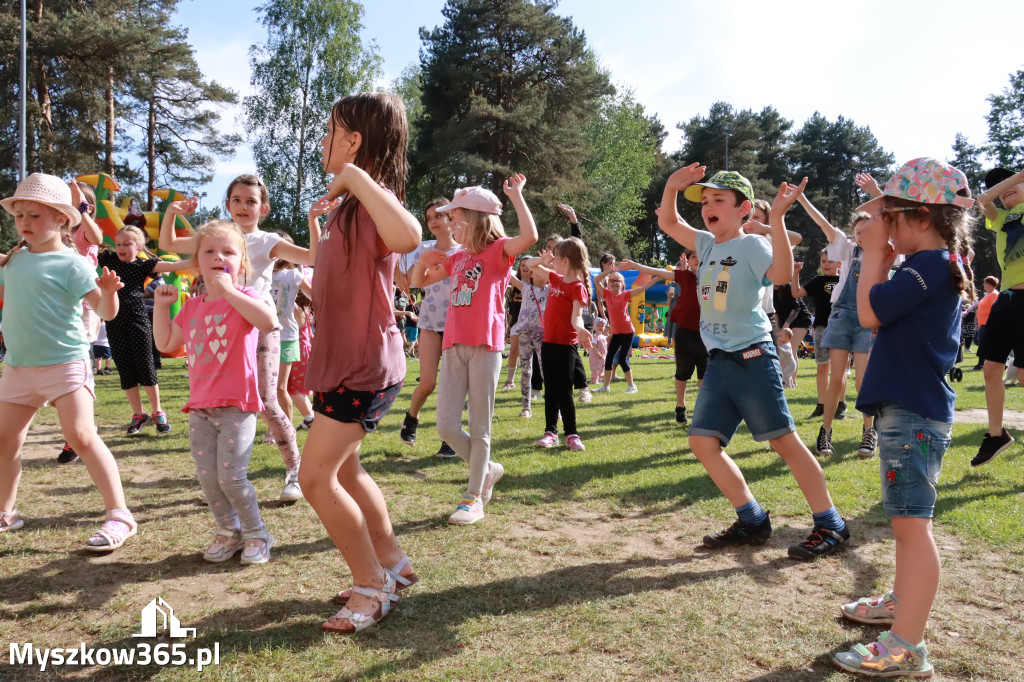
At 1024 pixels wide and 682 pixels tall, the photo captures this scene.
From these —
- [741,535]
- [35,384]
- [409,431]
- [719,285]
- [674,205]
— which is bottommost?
[741,535]

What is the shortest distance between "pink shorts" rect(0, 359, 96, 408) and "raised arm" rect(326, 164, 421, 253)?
8.44ft

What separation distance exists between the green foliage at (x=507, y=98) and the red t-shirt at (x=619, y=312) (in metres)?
22.3

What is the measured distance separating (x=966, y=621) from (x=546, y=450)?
14.1ft

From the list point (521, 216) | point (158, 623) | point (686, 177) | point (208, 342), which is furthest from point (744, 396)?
point (158, 623)

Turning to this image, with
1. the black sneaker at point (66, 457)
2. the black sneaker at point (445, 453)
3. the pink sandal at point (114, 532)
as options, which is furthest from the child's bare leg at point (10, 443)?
the black sneaker at point (445, 453)

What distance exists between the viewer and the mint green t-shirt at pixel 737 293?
13.2 feet

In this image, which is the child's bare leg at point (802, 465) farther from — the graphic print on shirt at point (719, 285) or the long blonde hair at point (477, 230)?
the long blonde hair at point (477, 230)

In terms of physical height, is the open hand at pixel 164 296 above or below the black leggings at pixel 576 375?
above

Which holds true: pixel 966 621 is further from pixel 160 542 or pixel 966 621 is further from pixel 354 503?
pixel 160 542

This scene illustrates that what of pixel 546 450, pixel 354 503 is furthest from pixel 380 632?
pixel 546 450

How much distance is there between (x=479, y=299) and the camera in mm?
4816

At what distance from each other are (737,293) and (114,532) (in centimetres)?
390

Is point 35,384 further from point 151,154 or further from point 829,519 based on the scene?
point 151,154

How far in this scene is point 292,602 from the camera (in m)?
3.40
